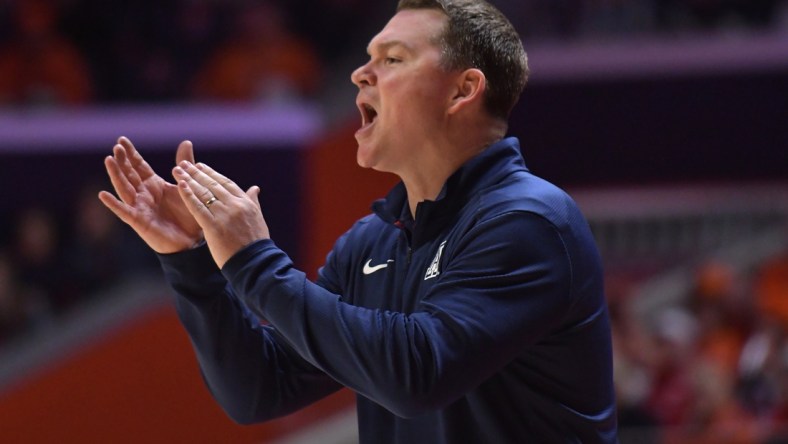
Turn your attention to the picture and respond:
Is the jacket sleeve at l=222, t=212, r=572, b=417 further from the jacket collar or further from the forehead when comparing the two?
the forehead

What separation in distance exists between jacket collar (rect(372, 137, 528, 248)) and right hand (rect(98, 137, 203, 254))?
0.46 metres

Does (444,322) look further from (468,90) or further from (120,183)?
(120,183)

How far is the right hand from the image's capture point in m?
2.42

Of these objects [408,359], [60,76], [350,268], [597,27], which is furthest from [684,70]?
[408,359]

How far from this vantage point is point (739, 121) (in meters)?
8.32

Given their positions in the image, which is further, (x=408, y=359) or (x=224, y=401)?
(x=224, y=401)

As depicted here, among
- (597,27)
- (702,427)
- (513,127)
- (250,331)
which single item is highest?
(250,331)

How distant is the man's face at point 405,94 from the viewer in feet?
7.74

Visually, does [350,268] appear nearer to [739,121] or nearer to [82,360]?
[82,360]

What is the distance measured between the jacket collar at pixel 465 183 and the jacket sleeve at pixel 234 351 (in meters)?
0.40

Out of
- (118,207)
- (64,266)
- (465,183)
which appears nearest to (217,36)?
(64,266)

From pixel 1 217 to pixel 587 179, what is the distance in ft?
13.0

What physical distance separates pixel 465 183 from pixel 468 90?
18cm

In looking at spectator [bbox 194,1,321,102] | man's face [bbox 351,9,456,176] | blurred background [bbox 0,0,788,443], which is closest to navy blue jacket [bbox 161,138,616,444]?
man's face [bbox 351,9,456,176]
